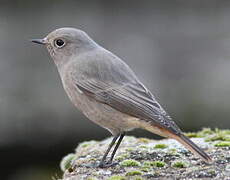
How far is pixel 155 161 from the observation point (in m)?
7.73

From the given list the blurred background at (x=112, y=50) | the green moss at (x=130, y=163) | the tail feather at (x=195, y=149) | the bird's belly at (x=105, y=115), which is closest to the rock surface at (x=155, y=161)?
the green moss at (x=130, y=163)

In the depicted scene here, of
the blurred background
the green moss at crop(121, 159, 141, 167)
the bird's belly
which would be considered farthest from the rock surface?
the blurred background

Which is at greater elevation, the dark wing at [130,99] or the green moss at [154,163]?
the dark wing at [130,99]

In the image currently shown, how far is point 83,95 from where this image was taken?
27.2 ft

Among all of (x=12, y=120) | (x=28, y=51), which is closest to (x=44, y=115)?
(x=12, y=120)

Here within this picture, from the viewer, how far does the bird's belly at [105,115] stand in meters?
7.96

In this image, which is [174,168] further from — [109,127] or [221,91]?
[221,91]

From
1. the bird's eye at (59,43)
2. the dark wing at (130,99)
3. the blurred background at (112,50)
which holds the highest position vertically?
the bird's eye at (59,43)

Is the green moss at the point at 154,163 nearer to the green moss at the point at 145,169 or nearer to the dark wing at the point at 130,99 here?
the green moss at the point at 145,169

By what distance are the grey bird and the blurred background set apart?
2.93 metres

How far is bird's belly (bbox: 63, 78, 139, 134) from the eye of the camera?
7965 millimetres

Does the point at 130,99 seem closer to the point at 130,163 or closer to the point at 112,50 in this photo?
the point at 130,163

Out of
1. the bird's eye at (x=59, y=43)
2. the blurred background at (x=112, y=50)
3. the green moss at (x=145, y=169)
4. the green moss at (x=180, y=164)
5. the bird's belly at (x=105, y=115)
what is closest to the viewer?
the green moss at (x=145, y=169)

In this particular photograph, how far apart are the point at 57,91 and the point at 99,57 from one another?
13.9 feet
